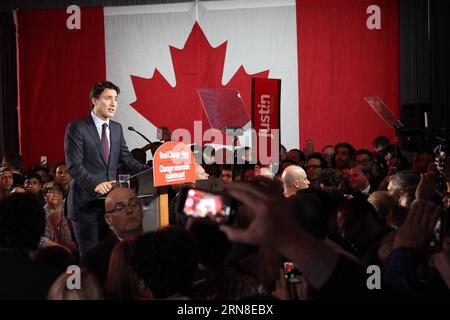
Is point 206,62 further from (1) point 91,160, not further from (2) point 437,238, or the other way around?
(2) point 437,238

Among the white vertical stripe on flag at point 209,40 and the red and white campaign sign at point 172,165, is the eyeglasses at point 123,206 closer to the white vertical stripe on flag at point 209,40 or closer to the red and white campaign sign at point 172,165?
the red and white campaign sign at point 172,165

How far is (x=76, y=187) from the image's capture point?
13.9 ft

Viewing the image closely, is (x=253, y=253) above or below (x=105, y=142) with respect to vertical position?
below

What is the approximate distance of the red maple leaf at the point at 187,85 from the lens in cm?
1084

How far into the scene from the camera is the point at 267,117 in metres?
7.18

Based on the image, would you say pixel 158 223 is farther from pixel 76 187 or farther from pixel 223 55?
pixel 223 55

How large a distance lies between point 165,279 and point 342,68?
347 inches

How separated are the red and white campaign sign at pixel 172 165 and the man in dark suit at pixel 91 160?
0.86 ft

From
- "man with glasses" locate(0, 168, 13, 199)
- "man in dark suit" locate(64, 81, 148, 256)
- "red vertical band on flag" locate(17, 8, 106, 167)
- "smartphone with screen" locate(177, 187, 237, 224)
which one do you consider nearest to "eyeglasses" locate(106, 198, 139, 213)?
"man in dark suit" locate(64, 81, 148, 256)

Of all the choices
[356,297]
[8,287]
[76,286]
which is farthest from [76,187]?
[356,297]

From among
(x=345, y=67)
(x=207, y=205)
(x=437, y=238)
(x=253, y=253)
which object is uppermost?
(x=345, y=67)

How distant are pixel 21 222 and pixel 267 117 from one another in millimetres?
4520

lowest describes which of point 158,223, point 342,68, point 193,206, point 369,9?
point 158,223

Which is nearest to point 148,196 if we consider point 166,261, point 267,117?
point 166,261
